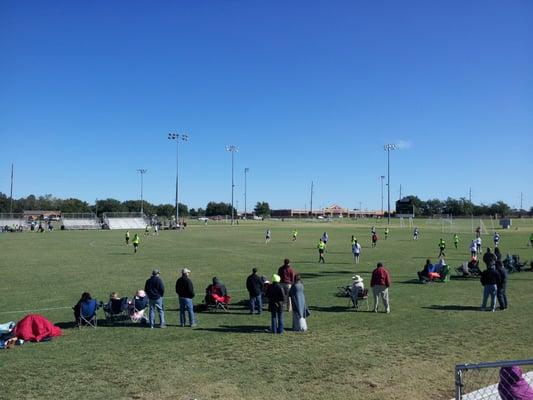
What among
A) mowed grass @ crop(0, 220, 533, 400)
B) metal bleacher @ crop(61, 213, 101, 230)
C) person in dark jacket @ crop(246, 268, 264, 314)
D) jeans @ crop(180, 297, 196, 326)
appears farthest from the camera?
metal bleacher @ crop(61, 213, 101, 230)

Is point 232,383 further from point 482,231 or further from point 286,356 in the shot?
point 482,231

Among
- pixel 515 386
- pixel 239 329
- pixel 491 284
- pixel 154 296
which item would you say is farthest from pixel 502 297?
pixel 154 296

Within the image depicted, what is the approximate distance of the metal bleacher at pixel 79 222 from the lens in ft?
281

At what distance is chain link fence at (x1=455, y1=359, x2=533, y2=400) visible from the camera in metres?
5.42

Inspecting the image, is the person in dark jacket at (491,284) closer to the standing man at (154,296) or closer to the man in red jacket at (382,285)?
the man in red jacket at (382,285)

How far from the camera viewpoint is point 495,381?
921cm

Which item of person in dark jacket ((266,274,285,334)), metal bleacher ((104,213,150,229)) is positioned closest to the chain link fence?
person in dark jacket ((266,274,285,334))

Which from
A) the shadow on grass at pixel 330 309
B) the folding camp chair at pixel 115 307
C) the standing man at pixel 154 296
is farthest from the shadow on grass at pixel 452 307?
the folding camp chair at pixel 115 307

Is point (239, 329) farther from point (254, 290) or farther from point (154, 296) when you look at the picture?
point (154, 296)

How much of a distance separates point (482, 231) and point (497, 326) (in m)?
59.9

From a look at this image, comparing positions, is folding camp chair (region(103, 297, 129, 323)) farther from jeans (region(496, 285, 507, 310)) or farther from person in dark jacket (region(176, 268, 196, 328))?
jeans (region(496, 285, 507, 310))

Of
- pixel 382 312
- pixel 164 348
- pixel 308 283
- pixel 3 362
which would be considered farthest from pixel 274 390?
pixel 308 283

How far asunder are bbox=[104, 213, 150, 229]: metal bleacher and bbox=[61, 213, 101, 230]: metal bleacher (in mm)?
2034

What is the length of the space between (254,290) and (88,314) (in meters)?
4.78
